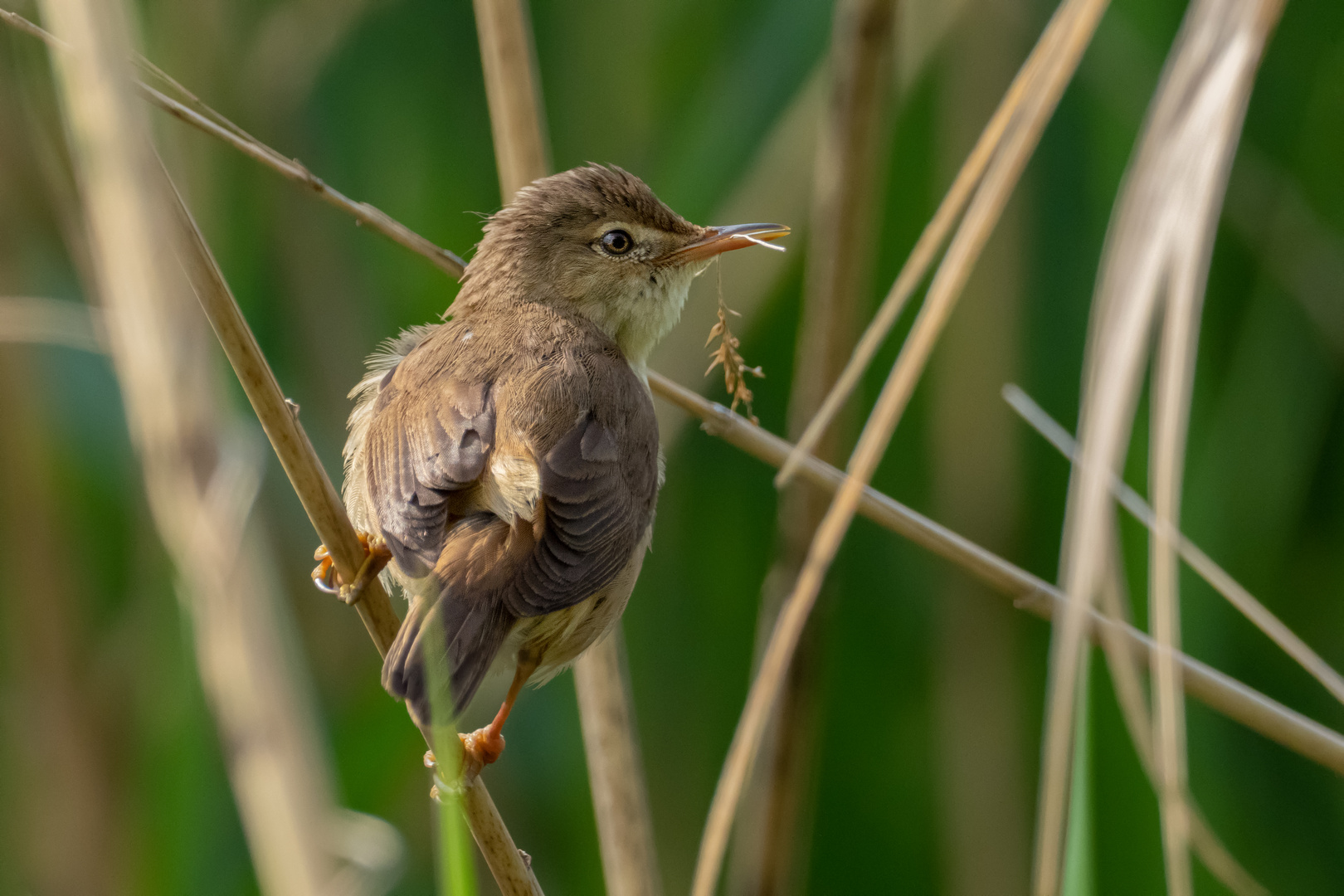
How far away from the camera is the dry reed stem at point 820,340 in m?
2.21

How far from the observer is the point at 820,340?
241 centimetres

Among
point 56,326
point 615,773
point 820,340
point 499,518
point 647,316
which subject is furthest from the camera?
point 647,316

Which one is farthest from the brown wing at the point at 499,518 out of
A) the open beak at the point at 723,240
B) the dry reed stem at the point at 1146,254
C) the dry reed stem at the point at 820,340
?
the dry reed stem at the point at 1146,254

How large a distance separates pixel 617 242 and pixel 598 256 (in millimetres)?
52

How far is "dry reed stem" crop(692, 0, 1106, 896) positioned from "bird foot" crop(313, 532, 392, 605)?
72cm

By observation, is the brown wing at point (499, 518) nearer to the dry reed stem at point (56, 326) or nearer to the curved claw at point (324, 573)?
the curved claw at point (324, 573)

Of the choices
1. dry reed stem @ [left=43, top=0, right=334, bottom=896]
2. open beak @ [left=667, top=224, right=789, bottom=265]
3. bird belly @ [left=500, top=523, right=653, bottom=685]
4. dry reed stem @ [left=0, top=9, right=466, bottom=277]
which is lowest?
dry reed stem @ [left=43, top=0, right=334, bottom=896]

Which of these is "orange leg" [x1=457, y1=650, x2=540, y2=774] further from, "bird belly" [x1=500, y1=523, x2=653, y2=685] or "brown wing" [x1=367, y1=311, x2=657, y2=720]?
"brown wing" [x1=367, y1=311, x2=657, y2=720]

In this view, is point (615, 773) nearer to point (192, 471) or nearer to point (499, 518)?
point (499, 518)

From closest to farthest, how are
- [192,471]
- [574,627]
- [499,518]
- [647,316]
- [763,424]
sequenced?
[192,471] → [499,518] → [574,627] → [647,316] → [763,424]

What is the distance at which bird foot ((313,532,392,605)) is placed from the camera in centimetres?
176

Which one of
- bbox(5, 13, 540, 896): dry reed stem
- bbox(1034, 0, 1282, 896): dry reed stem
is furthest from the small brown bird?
bbox(1034, 0, 1282, 896): dry reed stem

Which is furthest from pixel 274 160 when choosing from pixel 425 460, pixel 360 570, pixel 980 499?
pixel 980 499

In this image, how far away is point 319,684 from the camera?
9.69 ft
